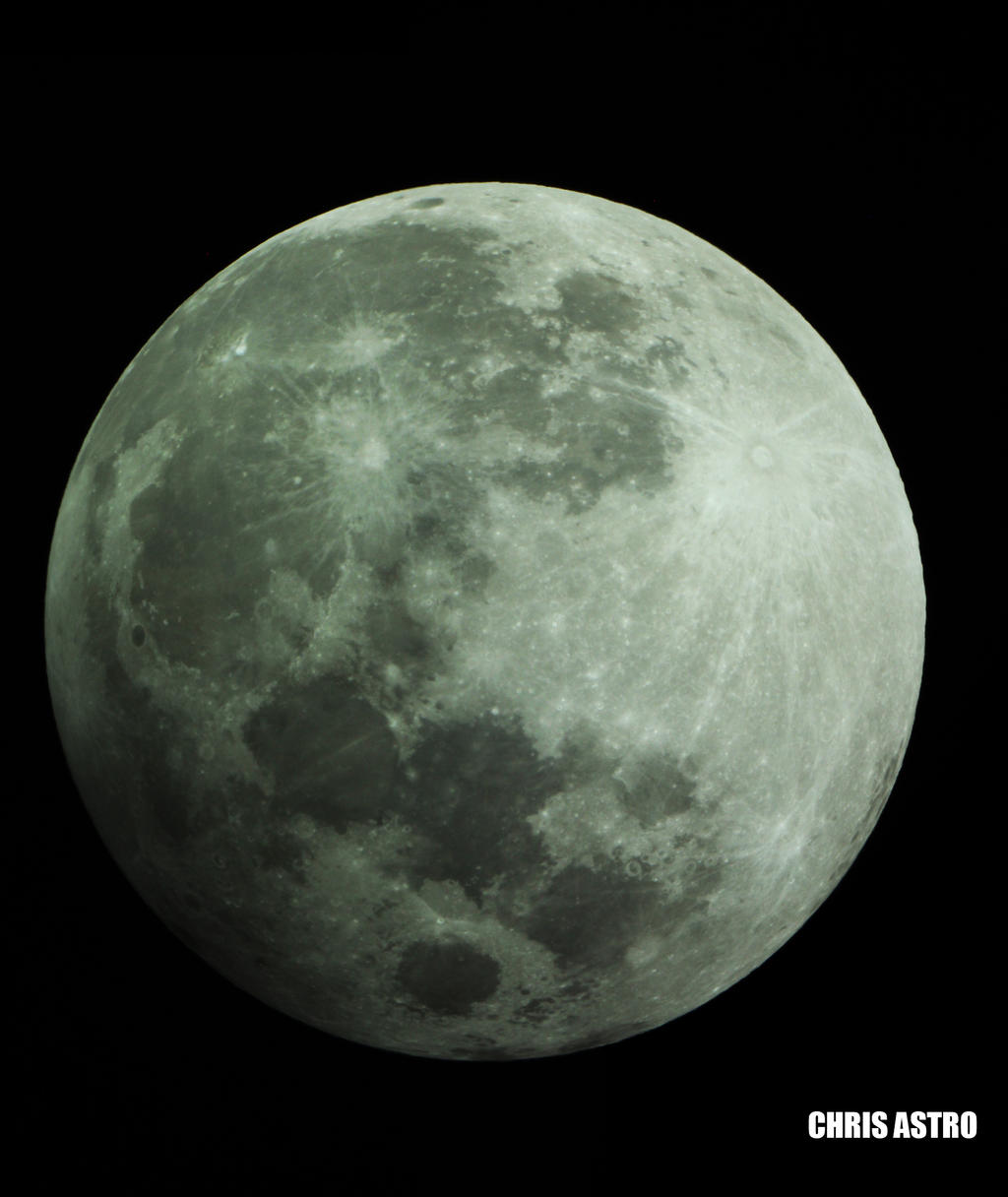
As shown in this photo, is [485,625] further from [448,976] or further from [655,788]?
[448,976]

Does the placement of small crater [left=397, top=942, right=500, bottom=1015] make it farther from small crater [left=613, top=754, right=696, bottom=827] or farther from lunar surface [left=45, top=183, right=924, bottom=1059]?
small crater [left=613, top=754, right=696, bottom=827]

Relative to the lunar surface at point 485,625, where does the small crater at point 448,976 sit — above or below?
below

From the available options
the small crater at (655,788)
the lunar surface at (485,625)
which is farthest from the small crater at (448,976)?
the small crater at (655,788)

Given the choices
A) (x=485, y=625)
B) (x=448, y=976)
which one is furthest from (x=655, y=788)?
(x=448, y=976)

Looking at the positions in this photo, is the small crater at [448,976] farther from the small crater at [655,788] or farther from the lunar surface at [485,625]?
the small crater at [655,788]

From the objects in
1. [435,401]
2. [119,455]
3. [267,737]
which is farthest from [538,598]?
[119,455]

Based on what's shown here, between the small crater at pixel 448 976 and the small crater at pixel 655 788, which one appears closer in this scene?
the small crater at pixel 655 788
